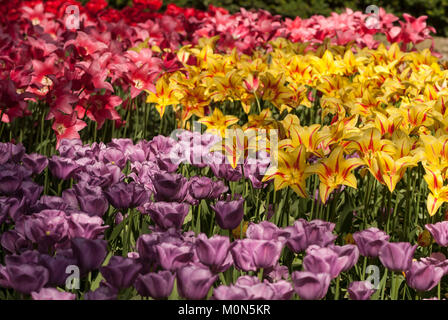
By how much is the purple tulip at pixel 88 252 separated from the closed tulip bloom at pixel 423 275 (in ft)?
2.69

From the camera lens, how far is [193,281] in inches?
59.1

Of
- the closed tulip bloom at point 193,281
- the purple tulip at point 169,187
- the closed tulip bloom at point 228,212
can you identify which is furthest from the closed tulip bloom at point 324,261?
the purple tulip at point 169,187

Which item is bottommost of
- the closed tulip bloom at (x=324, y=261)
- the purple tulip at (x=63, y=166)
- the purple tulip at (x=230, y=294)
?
the purple tulip at (x=230, y=294)

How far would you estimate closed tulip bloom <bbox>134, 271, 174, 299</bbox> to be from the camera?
4.99ft

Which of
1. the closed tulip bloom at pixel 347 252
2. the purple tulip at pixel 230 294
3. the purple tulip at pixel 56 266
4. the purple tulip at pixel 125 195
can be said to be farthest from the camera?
the purple tulip at pixel 125 195

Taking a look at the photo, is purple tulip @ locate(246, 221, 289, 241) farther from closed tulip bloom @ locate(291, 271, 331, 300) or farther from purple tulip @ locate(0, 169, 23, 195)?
purple tulip @ locate(0, 169, 23, 195)

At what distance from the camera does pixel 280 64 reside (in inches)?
145

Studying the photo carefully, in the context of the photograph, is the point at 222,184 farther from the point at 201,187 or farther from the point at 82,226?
the point at 82,226

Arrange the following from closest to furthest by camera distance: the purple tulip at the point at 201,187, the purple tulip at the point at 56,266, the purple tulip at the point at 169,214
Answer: the purple tulip at the point at 56,266 < the purple tulip at the point at 169,214 < the purple tulip at the point at 201,187

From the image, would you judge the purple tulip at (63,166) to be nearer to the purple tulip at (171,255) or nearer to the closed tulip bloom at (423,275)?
the purple tulip at (171,255)

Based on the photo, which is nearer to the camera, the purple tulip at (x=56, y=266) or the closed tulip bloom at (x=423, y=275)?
the purple tulip at (x=56, y=266)

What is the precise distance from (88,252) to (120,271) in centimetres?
12

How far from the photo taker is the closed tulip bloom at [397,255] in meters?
1.74

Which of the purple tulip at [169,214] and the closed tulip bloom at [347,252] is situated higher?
the purple tulip at [169,214]
